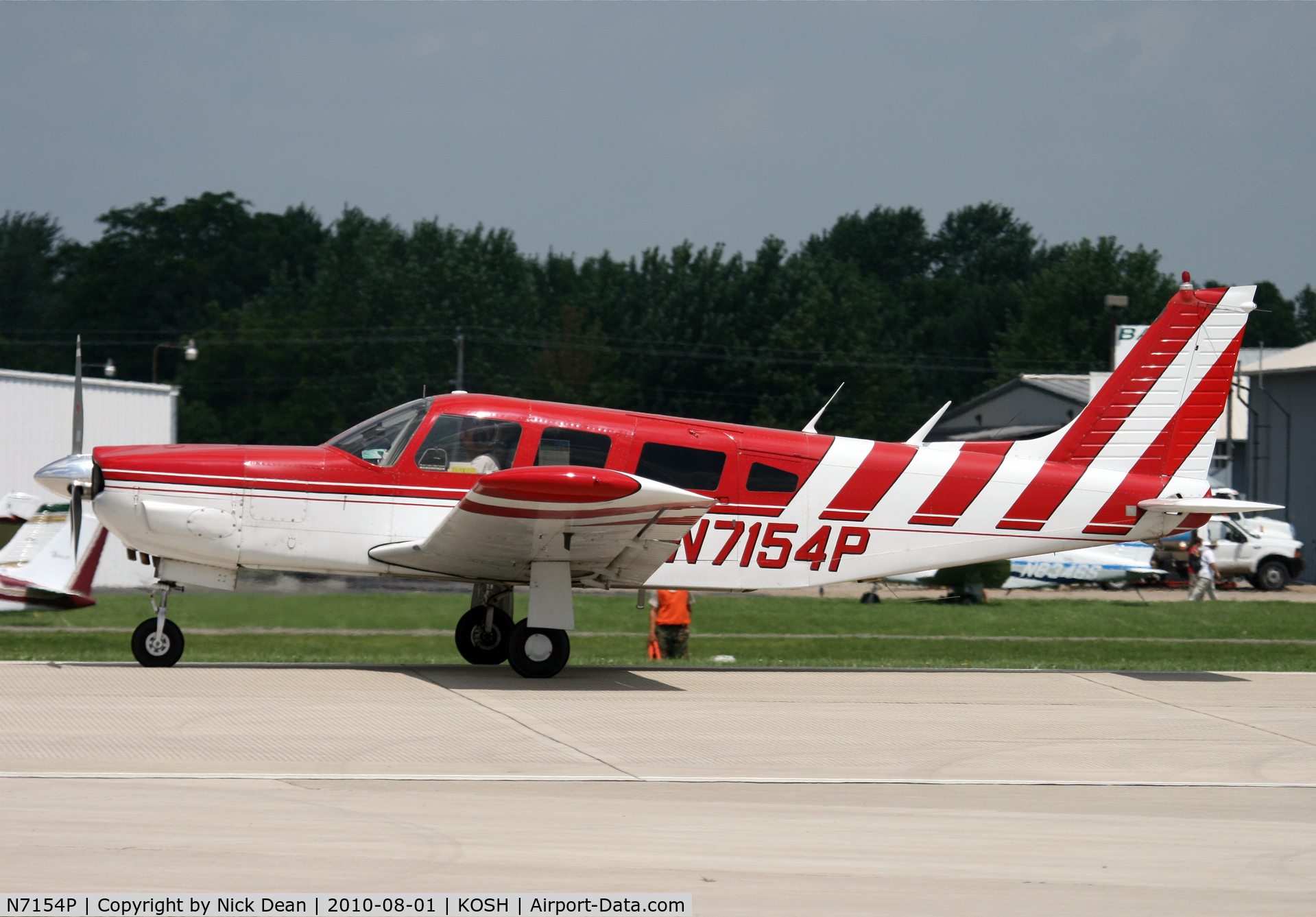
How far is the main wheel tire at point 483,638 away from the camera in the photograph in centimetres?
1283

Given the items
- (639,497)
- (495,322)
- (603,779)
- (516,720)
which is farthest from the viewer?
(495,322)

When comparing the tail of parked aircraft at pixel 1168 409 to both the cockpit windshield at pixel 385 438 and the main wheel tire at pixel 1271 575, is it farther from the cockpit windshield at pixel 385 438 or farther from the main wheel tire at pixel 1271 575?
the main wheel tire at pixel 1271 575

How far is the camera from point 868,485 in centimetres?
1245

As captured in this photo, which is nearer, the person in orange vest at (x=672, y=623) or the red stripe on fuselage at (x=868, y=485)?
the red stripe on fuselage at (x=868, y=485)

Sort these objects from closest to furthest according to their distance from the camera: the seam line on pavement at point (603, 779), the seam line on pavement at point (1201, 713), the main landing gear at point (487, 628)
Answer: the seam line on pavement at point (603, 779) → the seam line on pavement at point (1201, 713) → the main landing gear at point (487, 628)

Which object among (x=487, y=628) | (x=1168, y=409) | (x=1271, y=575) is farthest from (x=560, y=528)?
(x=1271, y=575)

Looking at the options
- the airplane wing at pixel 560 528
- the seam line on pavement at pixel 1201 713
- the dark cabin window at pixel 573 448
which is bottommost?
the seam line on pavement at pixel 1201 713

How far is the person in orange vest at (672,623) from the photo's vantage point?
645 inches

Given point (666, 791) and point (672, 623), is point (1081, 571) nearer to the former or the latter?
point (672, 623)

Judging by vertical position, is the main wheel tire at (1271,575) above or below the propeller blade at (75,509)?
below

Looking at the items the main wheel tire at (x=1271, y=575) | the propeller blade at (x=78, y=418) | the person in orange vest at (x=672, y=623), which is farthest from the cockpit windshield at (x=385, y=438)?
the main wheel tire at (x=1271, y=575)

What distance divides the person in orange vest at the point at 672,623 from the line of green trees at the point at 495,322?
52725mm

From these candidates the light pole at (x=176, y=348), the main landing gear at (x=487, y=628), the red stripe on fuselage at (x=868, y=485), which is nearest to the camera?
the red stripe on fuselage at (x=868, y=485)

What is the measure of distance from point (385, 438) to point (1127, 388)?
728 cm
